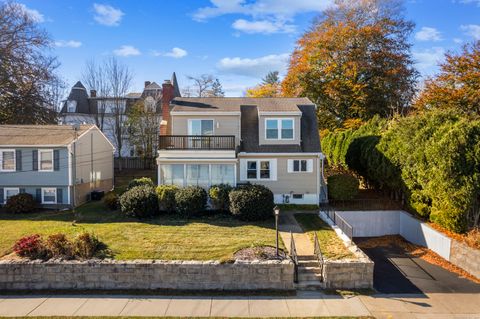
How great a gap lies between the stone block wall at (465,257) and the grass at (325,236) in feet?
15.5

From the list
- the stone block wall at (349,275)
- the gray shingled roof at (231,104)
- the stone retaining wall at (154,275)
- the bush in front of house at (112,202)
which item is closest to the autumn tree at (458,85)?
the gray shingled roof at (231,104)

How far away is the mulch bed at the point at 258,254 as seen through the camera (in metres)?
11.4

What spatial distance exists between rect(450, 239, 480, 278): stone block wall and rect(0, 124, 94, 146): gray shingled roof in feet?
71.1

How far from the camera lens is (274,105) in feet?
68.4

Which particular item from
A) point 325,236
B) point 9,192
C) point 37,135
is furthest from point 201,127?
point 9,192

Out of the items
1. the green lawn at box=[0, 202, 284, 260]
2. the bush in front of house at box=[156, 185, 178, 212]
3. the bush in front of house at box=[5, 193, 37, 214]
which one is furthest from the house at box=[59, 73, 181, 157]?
the bush in front of house at box=[156, 185, 178, 212]

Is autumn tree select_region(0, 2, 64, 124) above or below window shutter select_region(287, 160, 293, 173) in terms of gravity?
above

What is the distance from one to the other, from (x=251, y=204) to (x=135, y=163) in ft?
70.6

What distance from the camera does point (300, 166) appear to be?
19203 millimetres

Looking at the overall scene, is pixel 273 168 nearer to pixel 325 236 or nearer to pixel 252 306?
pixel 325 236

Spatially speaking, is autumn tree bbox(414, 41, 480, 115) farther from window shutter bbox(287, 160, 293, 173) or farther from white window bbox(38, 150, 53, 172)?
white window bbox(38, 150, 53, 172)

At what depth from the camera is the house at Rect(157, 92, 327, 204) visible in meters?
18.7

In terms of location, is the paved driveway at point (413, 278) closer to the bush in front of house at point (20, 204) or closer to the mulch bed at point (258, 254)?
the mulch bed at point (258, 254)

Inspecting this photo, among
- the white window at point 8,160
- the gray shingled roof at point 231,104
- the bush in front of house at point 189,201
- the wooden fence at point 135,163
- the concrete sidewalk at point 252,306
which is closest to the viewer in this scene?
the concrete sidewalk at point 252,306
